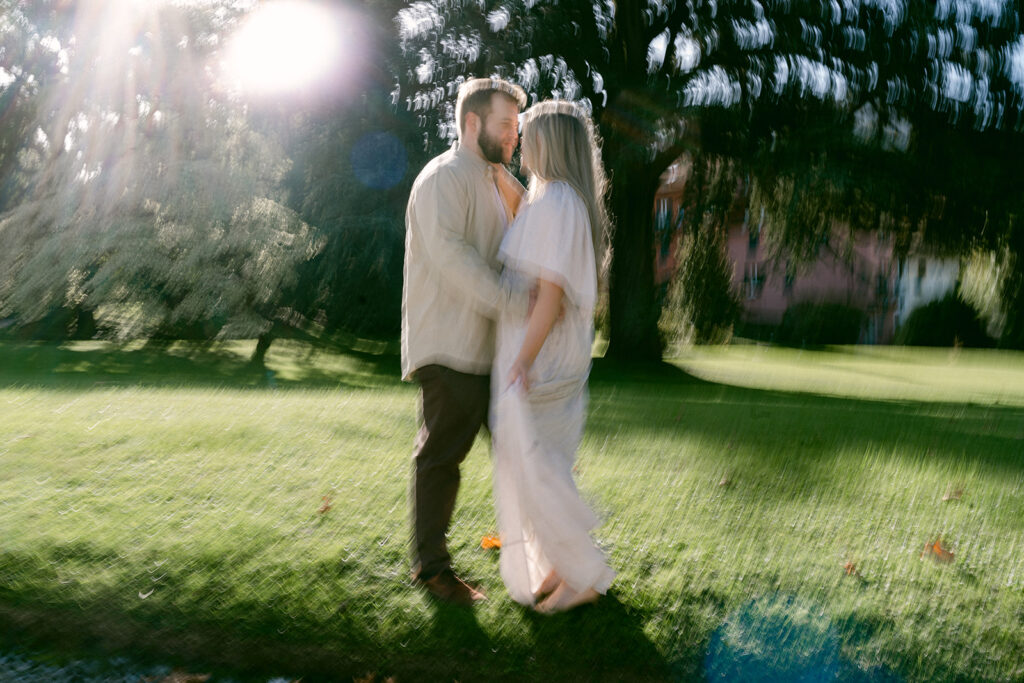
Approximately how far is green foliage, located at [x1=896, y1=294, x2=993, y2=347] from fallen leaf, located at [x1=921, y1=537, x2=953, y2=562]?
20.1m

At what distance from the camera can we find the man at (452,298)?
10.4 feet

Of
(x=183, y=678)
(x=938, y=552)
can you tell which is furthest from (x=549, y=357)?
(x=938, y=552)

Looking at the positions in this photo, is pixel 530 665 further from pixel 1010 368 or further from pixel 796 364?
pixel 1010 368

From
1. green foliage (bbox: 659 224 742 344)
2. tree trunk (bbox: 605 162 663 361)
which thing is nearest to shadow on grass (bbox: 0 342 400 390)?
tree trunk (bbox: 605 162 663 361)

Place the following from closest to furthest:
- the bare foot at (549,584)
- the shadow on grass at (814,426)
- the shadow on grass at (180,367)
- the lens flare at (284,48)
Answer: the bare foot at (549,584) → the shadow on grass at (814,426) → the shadow on grass at (180,367) → the lens flare at (284,48)

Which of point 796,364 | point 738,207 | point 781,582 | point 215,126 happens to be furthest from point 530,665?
point 796,364

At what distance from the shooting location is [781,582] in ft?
11.6

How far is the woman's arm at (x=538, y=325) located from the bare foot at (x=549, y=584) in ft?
2.78

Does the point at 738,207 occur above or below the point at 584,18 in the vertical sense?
below

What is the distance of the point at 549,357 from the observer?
310 cm

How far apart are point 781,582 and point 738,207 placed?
33.9ft

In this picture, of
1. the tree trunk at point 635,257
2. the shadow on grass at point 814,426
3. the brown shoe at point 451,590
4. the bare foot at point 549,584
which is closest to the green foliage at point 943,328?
the tree trunk at point 635,257

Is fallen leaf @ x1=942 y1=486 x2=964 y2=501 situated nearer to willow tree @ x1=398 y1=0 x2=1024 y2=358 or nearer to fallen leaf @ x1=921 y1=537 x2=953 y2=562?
fallen leaf @ x1=921 y1=537 x2=953 y2=562

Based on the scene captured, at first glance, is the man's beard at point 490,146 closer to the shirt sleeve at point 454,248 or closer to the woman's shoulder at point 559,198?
the shirt sleeve at point 454,248
